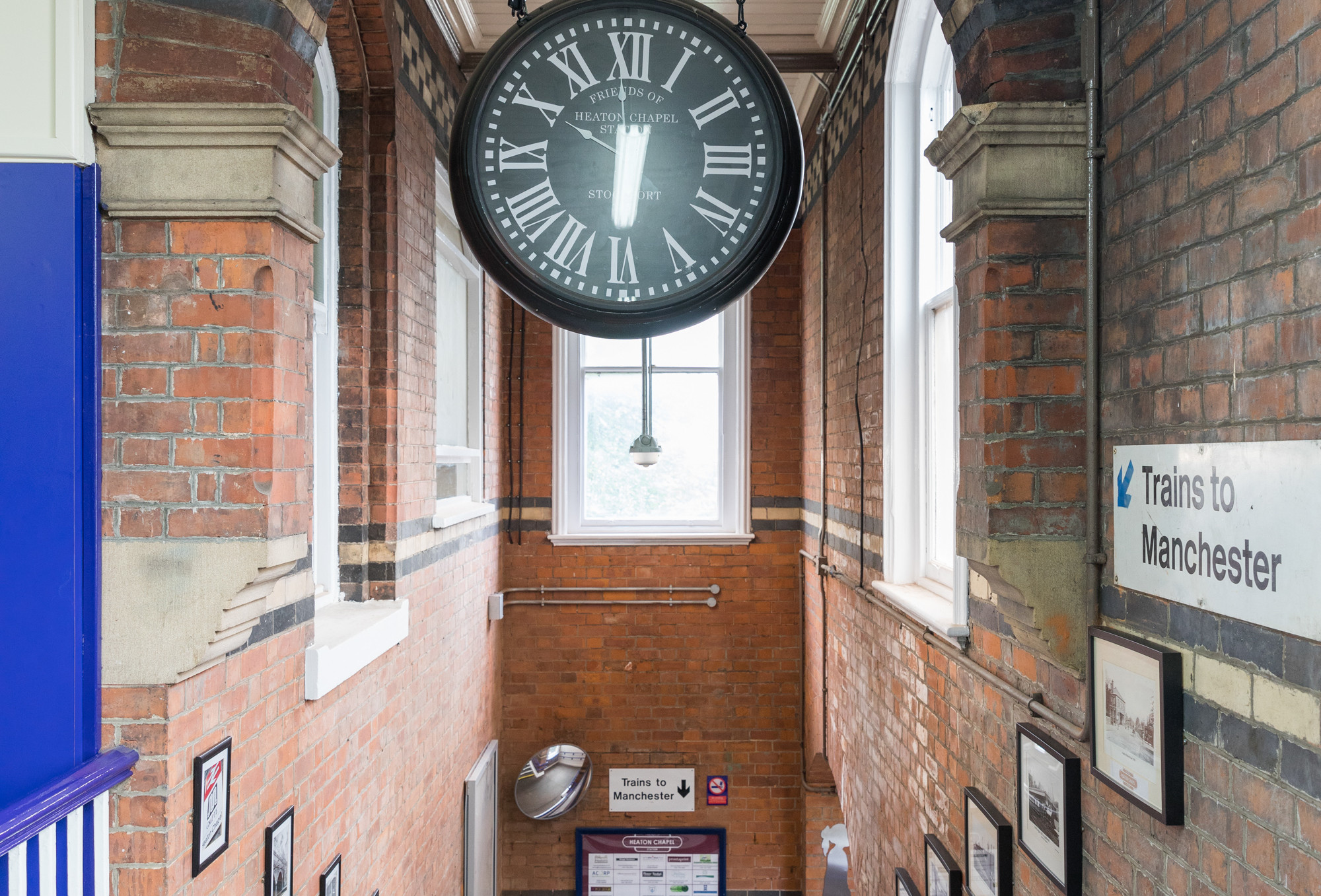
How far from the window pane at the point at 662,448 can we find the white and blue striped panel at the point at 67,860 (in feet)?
14.2

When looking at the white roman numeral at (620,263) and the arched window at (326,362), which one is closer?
the white roman numeral at (620,263)

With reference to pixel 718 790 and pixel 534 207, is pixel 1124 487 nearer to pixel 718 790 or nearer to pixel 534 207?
pixel 534 207

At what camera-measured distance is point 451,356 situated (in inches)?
183

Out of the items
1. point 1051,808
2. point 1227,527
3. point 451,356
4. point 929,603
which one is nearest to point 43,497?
point 1227,527

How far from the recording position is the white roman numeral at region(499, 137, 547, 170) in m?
1.64

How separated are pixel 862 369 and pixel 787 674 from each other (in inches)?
106

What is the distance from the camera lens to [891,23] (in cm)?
350

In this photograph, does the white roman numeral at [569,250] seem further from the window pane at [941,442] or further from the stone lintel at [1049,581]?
the window pane at [941,442]

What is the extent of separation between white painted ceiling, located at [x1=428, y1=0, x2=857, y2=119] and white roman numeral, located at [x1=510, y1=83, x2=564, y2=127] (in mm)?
2737

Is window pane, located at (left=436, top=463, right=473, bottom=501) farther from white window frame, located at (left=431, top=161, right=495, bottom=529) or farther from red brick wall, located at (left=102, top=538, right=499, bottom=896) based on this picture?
red brick wall, located at (left=102, top=538, right=499, bottom=896)

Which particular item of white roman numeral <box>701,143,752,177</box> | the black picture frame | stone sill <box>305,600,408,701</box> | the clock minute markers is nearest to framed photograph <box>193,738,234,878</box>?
stone sill <box>305,600,408,701</box>

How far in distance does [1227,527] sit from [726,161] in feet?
3.47

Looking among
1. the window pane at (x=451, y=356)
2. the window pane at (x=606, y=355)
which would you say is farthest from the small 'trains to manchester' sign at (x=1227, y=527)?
the window pane at (x=606, y=355)

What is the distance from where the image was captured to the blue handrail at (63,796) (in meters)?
1.33
